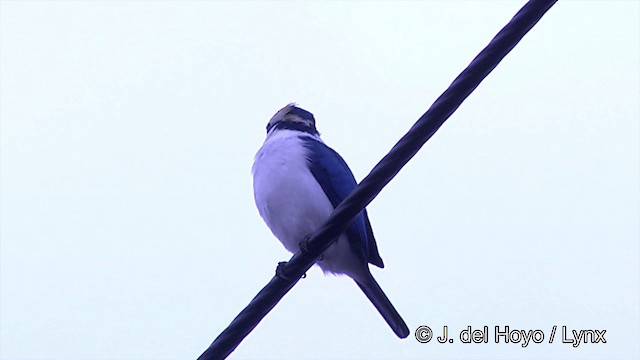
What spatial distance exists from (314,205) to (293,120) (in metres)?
1.03

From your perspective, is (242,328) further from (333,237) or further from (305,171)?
(305,171)

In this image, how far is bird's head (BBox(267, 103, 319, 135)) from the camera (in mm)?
6117

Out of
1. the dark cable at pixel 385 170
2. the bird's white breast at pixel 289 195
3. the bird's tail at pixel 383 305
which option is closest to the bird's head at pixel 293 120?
the bird's white breast at pixel 289 195

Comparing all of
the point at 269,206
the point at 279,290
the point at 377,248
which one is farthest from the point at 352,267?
the point at 279,290

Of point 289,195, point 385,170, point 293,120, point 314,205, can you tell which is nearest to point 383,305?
point 314,205

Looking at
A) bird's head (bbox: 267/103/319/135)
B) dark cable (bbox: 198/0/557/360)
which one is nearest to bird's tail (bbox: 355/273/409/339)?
bird's head (bbox: 267/103/319/135)

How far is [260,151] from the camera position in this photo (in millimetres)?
5762

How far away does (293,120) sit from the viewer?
617cm

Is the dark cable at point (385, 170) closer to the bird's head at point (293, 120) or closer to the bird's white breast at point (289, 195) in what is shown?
the bird's white breast at point (289, 195)

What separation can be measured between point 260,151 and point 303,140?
27 centimetres

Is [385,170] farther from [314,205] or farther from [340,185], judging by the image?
[340,185]

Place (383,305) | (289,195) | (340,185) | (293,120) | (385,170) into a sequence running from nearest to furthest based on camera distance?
(385,170) < (383,305) < (289,195) < (340,185) < (293,120)

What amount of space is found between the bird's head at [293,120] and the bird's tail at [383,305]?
1206mm

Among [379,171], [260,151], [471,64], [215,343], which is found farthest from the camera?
[260,151]
